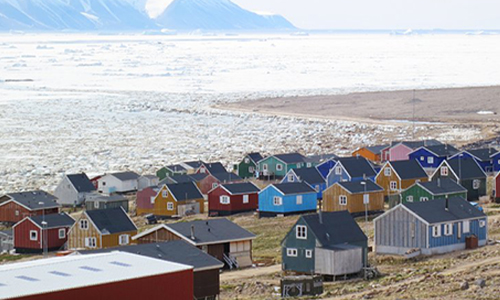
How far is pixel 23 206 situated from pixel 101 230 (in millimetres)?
10349

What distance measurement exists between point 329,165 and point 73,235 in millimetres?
18174

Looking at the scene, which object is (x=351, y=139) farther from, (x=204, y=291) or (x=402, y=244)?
(x=204, y=291)

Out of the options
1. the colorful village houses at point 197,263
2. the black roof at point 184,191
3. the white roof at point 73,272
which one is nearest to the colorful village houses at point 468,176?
the black roof at point 184,191

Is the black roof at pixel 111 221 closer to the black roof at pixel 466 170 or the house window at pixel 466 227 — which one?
the house window at pixel 466 227

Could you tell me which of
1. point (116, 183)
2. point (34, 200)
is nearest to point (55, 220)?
point (34, 200)

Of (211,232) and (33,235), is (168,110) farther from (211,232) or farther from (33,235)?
(211,232)

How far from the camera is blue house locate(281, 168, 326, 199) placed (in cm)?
5128

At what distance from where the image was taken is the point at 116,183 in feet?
191

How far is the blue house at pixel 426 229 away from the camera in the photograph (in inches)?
1329

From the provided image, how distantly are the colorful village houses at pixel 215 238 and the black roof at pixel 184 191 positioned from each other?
582 inches

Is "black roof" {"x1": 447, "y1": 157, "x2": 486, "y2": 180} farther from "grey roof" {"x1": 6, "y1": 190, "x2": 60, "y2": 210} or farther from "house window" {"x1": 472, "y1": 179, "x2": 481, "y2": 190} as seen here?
"grey roof" {"x1": 6, "y1": 190, "x2": 60, "y2": 210}

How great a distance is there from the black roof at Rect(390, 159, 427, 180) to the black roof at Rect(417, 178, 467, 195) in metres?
5.74

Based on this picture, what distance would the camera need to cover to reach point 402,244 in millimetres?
34156

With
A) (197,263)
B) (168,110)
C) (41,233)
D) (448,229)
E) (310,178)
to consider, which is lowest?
(41,233)
